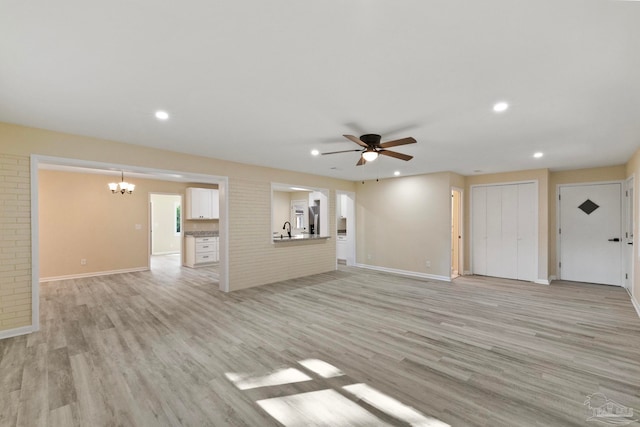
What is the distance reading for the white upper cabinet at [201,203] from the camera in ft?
27.0

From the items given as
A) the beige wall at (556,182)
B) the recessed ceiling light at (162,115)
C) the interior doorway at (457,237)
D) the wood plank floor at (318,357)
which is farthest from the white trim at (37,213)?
the beige wall at (556,182)

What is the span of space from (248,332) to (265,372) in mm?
973

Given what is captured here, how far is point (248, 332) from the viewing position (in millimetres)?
3447

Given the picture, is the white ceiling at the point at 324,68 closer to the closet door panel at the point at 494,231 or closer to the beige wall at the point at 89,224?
the closet door panel at the point at 494,231

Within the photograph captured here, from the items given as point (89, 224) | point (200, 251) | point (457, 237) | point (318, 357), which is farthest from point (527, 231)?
point (89, 224)

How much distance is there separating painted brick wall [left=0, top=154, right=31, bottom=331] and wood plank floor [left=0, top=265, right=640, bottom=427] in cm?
37

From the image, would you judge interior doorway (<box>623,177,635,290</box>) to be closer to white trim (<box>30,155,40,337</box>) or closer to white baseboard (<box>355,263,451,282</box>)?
white baseboard (<box>355,263,451,282</box>)

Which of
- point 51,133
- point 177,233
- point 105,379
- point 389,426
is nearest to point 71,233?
point 51,133

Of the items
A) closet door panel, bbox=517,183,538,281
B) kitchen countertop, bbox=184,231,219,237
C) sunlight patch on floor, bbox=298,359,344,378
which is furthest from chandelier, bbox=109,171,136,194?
closet door panel, bbox=517,183,538,281

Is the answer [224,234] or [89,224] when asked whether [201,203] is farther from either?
[224,234]

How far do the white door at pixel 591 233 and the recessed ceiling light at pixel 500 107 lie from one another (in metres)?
5.12

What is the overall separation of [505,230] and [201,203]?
8410 mm

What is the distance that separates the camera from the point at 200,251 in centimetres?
817

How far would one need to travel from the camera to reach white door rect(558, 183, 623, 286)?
5.71 metres
